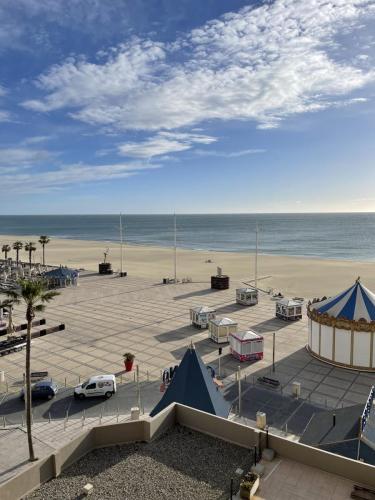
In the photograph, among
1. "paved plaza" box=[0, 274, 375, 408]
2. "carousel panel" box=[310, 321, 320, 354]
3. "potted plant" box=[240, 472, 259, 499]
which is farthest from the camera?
"carousel panel" box=[310, 321, 320, 354]

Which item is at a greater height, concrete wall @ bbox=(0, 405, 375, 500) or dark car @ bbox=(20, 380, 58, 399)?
concrete wall @ bbox=(0, 405, 375, 500)

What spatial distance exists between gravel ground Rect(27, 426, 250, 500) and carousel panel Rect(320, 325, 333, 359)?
1536 cm

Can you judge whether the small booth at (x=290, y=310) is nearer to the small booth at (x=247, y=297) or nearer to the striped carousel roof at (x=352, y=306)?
the small booth at (x=247, y=297)

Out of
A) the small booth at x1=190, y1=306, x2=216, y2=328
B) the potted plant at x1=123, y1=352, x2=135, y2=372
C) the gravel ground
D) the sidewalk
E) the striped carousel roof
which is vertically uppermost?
the striped carousel roof

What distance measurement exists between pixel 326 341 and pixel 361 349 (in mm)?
2079

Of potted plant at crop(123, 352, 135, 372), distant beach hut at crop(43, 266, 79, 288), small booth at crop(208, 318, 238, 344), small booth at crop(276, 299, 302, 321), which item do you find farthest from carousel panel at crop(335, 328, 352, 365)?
distant beach hut at crop(43, 266, 79, 288)

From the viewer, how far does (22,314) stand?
36156 millimetres

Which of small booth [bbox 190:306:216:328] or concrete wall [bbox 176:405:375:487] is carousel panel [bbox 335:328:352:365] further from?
concrete wall [bbox 176:405:375:487]

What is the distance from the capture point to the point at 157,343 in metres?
28.3

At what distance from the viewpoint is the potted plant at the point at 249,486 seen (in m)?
9.37

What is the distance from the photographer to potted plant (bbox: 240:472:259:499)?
9.37m

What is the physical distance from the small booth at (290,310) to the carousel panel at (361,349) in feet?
30.9

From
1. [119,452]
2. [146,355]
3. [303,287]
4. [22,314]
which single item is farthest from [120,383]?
[303,287]

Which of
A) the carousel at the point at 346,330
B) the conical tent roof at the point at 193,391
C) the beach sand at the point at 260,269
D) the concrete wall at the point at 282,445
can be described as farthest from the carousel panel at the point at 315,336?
the beach sand at the point at 260,269
